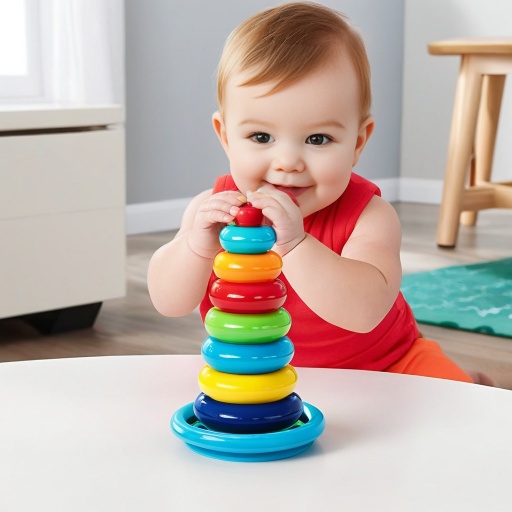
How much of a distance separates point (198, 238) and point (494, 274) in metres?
2.06

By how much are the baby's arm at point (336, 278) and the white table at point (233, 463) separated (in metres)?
0.05

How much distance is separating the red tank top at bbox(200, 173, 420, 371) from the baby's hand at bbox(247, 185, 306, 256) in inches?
12.6

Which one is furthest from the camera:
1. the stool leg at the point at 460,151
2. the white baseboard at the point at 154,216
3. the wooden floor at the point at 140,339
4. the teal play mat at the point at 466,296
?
the white baseboard at the point at 154,216

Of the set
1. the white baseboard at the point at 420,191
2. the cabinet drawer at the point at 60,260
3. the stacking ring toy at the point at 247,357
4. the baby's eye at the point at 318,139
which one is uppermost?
the baby's eye at the point at 318,139

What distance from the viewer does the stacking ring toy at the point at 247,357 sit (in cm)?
57

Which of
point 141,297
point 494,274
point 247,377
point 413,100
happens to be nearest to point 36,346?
point 141,297

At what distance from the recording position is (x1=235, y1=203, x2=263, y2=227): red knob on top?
1.94 feet

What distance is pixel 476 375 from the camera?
4.25ft

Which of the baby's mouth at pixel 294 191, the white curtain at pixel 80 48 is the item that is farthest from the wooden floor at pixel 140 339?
the baby's mouth at pixel 294 191

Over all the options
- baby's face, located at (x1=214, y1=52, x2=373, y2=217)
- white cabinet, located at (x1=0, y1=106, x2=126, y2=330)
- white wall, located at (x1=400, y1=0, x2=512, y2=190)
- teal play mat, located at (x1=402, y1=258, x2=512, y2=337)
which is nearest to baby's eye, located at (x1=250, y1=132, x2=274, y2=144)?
baby's face, located at (x1=214, y1=52, x2=373, y2=217)

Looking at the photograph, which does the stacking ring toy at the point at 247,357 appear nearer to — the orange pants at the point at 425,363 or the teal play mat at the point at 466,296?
the orange pants at the point at 425,363

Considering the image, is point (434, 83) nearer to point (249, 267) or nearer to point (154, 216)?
point (154, 216)

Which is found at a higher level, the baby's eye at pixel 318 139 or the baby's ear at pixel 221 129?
the baby's eye at pixel 318 139

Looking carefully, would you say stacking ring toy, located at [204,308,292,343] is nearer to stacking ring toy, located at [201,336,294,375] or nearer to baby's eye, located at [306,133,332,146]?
stacking ring toy, located at [201,336,294,375]
